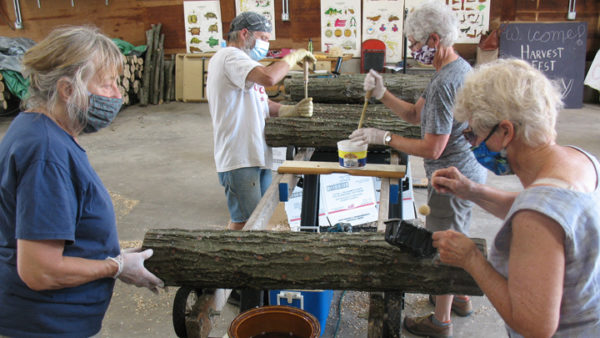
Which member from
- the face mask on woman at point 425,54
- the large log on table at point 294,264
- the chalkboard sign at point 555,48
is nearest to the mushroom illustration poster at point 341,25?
the chalkboard sign at point 555,48

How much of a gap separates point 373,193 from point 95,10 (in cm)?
885

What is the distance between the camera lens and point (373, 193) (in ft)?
13.0

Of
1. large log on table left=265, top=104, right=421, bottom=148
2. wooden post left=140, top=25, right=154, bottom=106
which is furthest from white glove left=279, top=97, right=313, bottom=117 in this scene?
wooden post left=140, top=25, right=154, bottom=106

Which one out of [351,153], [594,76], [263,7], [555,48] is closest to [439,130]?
[351,153]

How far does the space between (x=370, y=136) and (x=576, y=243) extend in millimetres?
→ 1602

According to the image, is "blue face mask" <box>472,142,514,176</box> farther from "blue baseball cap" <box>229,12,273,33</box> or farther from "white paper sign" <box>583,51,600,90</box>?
"white paper sign" <box>583,51,600,90</box>

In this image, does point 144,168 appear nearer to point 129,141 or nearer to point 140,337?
point 129,141

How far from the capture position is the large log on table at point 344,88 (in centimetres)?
434

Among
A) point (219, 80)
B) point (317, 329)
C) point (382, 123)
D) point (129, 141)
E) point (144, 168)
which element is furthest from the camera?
point (129, 141)

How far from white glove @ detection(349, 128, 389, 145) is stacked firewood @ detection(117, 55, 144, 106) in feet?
24.0

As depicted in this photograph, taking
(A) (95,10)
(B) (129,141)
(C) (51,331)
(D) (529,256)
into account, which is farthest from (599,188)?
(A) (95,10)

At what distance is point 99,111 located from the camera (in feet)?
4.77

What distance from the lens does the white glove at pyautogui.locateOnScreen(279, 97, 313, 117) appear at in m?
3.50

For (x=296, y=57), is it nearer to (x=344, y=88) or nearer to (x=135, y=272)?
(x=344, y=88)
